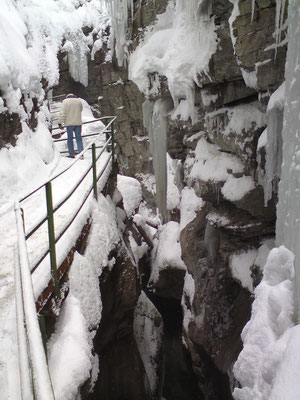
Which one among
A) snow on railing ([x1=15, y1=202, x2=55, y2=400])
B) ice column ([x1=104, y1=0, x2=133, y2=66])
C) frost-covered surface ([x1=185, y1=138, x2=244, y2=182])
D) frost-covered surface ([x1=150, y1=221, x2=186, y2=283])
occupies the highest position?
ice column ([x1=104, y1=0, x2=133, y2=66])

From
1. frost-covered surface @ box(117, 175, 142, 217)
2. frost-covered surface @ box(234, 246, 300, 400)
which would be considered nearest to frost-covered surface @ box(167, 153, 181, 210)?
frost-covered surface @ box(117, 175, 142, 217)

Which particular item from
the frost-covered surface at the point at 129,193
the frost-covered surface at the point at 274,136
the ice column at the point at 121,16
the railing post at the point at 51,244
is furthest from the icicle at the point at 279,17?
the frost-covered surface at the point at 129,193

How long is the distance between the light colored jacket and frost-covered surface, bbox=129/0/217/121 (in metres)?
1.58

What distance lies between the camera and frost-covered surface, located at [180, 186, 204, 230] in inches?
350

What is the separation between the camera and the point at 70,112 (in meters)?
8.27

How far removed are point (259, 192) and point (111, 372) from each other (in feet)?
12.7

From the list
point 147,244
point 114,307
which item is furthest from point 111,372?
point 147,244

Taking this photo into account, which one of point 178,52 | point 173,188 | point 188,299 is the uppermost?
point 178,52

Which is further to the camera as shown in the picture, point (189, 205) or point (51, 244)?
point (189, 205)

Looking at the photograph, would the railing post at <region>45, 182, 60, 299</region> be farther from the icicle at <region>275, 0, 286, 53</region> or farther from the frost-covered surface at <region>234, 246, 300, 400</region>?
the icicle at <region>275, 0, 286, 53</region>

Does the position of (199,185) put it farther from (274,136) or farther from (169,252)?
(169,252)

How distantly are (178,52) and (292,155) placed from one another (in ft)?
16.3

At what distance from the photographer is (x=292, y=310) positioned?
2266mm

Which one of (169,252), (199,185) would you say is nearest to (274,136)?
(199,185)
